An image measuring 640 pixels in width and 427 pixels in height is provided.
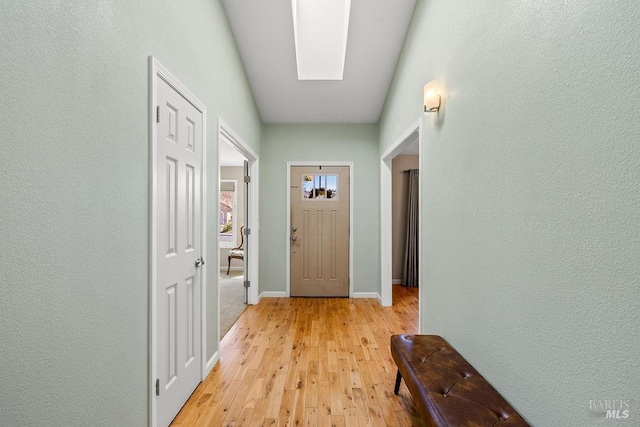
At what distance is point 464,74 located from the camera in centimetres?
161

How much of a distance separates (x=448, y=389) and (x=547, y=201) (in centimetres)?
94

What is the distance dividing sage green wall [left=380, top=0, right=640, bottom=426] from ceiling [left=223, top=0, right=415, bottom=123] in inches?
47.2

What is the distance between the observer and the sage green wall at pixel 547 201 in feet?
2.52

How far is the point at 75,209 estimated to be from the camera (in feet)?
3.24

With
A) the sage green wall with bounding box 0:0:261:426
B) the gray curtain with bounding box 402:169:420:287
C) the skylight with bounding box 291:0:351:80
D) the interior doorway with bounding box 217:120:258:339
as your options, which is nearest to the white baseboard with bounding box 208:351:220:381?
the interior doorway with bounding box 217:120:258:339

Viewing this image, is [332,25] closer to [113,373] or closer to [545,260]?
[545,260]

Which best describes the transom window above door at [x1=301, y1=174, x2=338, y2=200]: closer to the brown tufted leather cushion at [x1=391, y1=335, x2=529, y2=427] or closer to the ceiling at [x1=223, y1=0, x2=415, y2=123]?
the ceiling at [x1=223, y1=0, x2=415, y2=123]

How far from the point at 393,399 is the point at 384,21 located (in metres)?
3.24

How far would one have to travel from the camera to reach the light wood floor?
5.68 ft

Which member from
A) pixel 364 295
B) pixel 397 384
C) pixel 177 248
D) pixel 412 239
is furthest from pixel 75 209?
pixel 412 239

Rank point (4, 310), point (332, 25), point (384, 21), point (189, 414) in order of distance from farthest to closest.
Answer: point (332, 25), point (384, 21), point (189, 414), point (4, 310)

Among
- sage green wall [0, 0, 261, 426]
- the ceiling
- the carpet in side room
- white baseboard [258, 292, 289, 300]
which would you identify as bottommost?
the carpet in side room

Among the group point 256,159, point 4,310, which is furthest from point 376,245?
point 4,310

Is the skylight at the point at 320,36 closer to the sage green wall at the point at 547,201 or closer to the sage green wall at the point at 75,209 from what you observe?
the sage green wall at the point at 547,201
